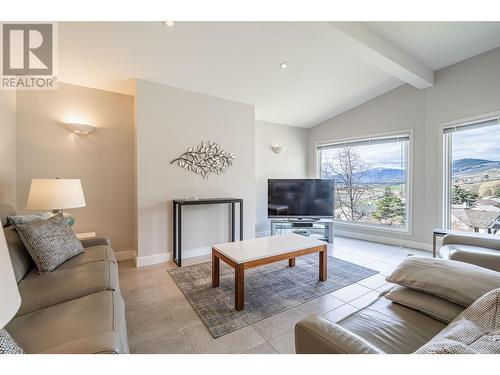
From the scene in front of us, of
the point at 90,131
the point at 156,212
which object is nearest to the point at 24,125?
the point at 90,131

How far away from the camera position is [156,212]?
123 inches

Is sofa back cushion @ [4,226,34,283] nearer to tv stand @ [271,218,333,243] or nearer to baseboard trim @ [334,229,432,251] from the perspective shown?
tv stand @ [271,218,333,243]

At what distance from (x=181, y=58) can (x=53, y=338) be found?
275 cm

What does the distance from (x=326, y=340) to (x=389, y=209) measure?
400cm

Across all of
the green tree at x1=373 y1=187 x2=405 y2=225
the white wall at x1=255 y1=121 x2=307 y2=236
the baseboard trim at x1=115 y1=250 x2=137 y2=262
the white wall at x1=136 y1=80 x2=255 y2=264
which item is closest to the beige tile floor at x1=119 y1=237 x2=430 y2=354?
the baseboard trim at x1=115 y1=250 x2=137 y2=262

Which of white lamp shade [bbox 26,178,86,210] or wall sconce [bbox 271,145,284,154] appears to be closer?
white lamp shade [bbox 26,178,86,210]

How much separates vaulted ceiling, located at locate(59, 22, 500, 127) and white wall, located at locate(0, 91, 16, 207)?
24.5 inches

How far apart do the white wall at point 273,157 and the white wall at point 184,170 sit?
2.25ft

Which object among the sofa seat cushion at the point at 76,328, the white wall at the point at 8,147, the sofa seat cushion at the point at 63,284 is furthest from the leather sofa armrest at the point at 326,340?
the white wall at the point at 8,147

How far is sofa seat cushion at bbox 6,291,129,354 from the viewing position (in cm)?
84

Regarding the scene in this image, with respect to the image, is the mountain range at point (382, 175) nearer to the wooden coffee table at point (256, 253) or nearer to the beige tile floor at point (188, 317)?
the beige tile floor at point (188, 317)

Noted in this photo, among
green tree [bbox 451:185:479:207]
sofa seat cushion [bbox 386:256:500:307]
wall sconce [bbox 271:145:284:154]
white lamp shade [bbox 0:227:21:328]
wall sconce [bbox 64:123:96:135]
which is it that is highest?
wall sconce [bbox 271:145:284:154]

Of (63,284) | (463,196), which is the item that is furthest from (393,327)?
(463,196)

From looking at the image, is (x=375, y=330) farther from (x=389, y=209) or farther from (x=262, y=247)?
(x=389, y=209)
